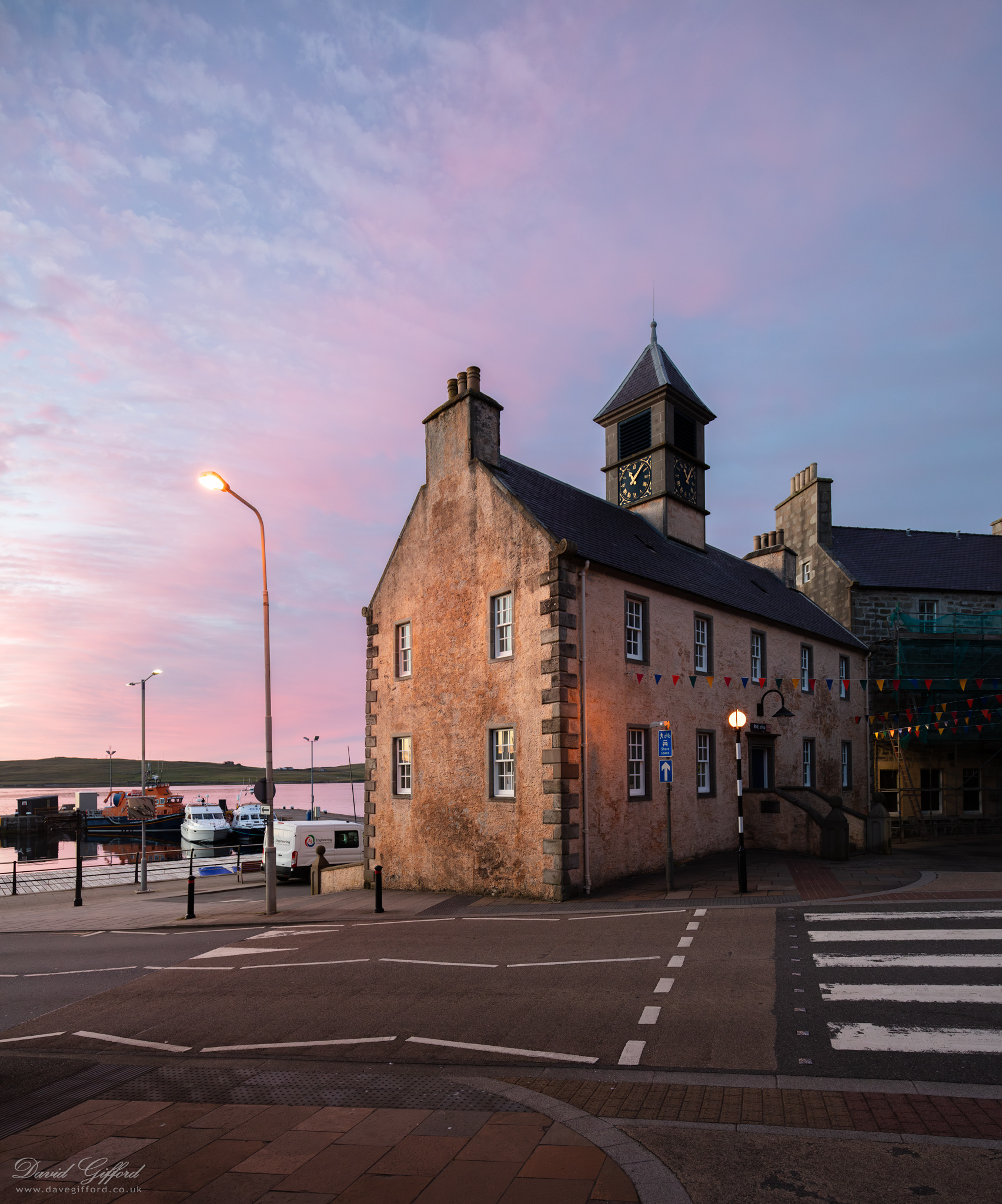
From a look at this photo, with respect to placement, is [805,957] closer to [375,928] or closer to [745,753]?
[375,928]

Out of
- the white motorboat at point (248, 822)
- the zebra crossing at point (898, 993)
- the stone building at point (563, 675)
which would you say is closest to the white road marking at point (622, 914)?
the stone building at point (563, 675)

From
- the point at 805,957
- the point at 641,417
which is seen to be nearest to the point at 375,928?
the point at 805,957

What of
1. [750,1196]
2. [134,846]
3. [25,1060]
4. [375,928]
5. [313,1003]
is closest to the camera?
Result: [750,1196]

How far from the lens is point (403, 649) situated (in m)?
22.7

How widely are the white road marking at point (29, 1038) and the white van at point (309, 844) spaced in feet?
72.8

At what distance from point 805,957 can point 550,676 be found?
857cm

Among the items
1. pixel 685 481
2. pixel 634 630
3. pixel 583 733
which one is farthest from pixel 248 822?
pixel 583 733

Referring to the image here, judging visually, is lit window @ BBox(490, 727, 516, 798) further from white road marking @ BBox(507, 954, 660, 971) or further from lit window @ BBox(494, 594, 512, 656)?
white road marking @ BBox(507, 954, 660, 971)

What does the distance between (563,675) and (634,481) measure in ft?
37.6

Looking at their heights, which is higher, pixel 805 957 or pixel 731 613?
pixel 731 613

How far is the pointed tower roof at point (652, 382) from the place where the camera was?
26.4 meters

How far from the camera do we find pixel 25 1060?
835cm

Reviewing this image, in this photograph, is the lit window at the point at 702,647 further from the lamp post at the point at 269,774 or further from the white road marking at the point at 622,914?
the lamp post at the point at 269,774

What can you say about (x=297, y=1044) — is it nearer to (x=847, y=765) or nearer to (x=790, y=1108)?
(x=790, y=1108)
